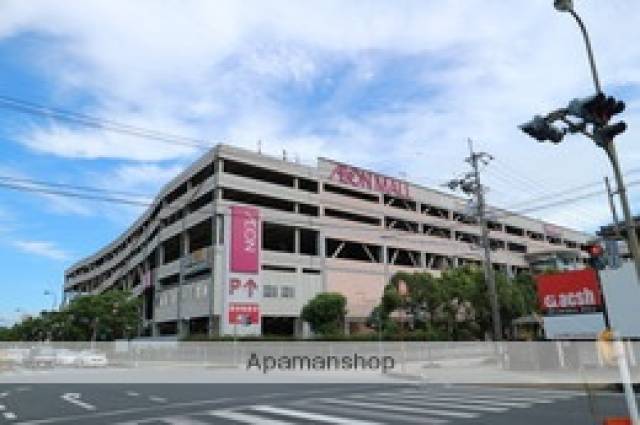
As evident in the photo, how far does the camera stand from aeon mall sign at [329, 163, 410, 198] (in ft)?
221

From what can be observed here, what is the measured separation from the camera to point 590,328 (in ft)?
77.5

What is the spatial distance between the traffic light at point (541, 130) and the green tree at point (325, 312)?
4476 centimetres

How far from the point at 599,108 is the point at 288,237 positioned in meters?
57.7

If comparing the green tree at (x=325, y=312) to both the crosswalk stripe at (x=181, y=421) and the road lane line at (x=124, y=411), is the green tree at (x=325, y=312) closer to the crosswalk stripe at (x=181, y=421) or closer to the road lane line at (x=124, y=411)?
the road lane line at (x=124, y=411)

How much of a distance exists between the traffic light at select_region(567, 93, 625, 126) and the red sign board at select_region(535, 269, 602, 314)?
14781mm

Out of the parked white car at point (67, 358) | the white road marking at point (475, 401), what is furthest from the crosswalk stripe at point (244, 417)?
the parked white car at point (67, 358)

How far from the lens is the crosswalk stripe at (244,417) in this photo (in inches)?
480

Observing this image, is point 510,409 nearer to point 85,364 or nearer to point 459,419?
point 459,419

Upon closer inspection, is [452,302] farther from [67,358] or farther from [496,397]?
[496,397]

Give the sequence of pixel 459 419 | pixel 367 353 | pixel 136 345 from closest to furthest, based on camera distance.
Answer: pixel 459 419 < pixel 367 353 < pixel 136 345

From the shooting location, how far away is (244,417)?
1305cm

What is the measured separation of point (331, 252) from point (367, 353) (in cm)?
2621

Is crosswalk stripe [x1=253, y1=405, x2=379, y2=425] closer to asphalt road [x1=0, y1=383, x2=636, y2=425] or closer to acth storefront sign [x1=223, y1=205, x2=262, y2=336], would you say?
asphalt road [x1=0, y1=383, x2=636, y2=425]

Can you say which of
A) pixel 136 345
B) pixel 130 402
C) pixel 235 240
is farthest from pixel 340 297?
pixel 130 402
